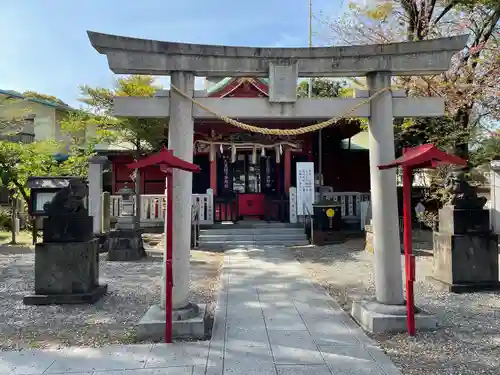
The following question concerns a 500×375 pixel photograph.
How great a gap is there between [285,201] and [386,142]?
9622 millimetres

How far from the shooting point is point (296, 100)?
5.33 metres

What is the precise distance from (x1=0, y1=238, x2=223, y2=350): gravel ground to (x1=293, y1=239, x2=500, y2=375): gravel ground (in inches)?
104

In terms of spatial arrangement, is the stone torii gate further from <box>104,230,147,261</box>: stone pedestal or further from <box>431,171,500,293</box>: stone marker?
<box>104,230,147,261</box>: stone pedestal

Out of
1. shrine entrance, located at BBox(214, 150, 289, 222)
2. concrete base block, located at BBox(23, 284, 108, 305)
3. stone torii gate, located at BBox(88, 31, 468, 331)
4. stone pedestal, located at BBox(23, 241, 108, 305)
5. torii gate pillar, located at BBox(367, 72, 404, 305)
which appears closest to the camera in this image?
stone torii gate, located at BBox(88, 31, 468, 331)

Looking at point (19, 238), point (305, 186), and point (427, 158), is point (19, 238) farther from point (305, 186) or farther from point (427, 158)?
point (427, 158)

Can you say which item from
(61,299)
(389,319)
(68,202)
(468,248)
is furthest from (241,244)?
(389,319)

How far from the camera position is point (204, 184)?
57.8 ft

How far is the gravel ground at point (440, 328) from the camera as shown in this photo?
4.10 m

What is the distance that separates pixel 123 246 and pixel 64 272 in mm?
4236

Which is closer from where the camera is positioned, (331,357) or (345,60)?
(331,357)

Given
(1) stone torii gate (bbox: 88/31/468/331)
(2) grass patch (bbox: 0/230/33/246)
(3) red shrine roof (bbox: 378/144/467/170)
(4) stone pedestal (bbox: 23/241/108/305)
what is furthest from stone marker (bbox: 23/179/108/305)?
(2) grass patch (bbox: 0/230/33/246)

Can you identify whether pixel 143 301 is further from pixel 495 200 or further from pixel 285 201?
pixel 495 200

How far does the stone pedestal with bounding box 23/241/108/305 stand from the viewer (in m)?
6.58

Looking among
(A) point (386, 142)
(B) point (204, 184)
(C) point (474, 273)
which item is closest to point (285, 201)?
(B) point (204, 184)
